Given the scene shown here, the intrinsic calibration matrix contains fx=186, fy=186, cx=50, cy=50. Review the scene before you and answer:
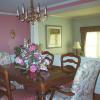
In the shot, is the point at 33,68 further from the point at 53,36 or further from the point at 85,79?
the point at 53,36

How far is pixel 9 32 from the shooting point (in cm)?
628

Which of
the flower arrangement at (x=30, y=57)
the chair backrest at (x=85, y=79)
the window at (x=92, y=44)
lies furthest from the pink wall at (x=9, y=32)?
the chair backrest at (x=85, y=79)

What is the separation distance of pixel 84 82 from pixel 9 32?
14.3 feet

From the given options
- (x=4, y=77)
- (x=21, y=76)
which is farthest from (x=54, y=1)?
(x=4, y=77)

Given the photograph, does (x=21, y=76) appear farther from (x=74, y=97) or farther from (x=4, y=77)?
(x=74, y=97)

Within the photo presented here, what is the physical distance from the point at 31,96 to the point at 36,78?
0.34m

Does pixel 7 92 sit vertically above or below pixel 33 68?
below

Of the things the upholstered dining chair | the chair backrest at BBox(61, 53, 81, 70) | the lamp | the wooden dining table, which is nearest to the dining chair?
the wooden dining table

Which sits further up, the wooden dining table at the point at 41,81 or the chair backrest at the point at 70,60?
the chair backrest at the point at 70,60

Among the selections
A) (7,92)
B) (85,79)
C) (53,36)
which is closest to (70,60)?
(85,79)

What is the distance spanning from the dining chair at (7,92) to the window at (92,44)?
17.7 ft

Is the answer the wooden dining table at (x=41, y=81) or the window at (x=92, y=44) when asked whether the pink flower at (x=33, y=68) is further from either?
the window at (x=92, y=44)

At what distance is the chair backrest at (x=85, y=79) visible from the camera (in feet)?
7.82

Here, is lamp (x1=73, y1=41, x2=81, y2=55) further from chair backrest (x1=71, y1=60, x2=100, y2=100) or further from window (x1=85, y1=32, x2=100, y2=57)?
chair backrest (x1=71, y1=60, x2=100, y2=100)
